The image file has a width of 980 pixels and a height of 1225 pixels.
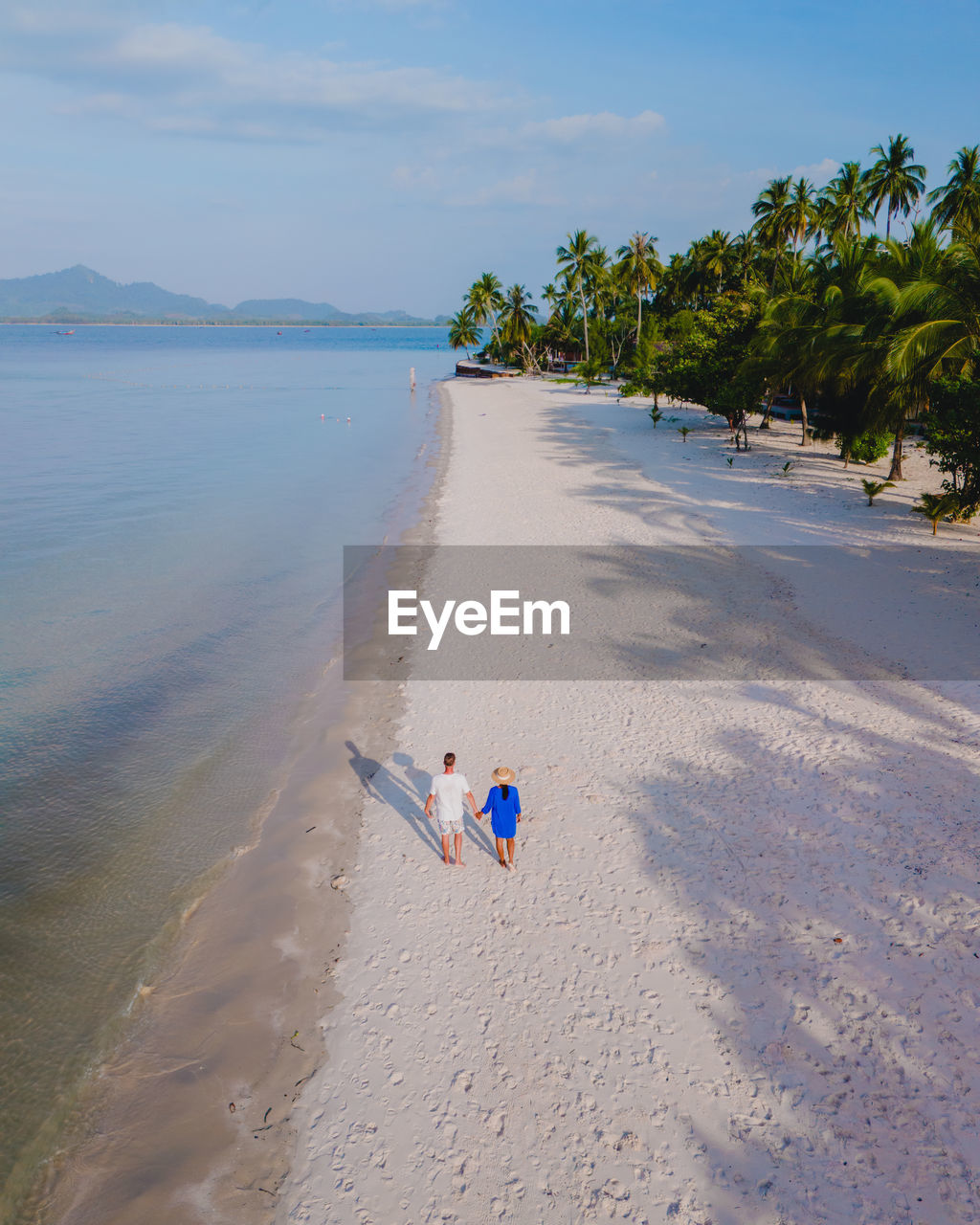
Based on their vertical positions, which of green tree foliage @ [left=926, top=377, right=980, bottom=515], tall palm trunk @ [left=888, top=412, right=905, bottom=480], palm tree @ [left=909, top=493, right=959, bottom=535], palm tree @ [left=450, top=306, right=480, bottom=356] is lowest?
palm tree @ [left=909, top=493, right=959, bottom=535]

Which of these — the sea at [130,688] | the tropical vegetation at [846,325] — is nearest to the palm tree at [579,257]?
the tropical vegetation at [846,325]

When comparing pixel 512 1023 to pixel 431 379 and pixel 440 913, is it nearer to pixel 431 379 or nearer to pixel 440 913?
pixel 440 913

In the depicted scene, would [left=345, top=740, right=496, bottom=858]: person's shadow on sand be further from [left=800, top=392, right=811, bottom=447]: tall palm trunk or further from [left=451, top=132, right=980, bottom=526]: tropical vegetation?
[left=800, top=392, right=811, bottom=447]: tall palm trunk

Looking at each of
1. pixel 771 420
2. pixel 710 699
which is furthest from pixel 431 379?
pixel 710 699

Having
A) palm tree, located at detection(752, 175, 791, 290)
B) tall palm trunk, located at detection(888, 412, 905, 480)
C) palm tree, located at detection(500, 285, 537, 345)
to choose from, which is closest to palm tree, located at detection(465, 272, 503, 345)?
palm tree, located at detection(500, 285, 537, 345)

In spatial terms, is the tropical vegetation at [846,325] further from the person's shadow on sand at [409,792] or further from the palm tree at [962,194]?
the person's shadow on sand at [409,792]

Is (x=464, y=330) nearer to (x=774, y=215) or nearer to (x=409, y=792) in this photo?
(x=774, y=215)
